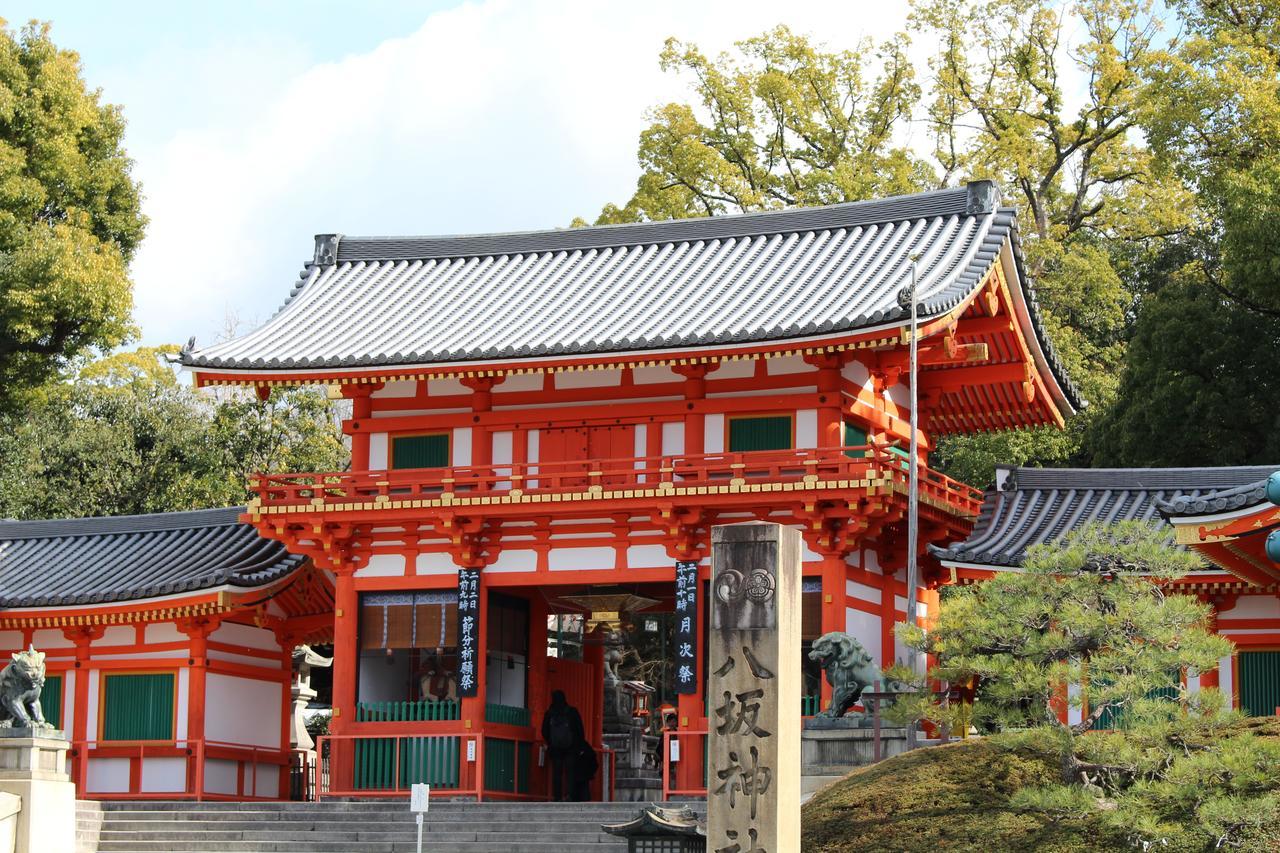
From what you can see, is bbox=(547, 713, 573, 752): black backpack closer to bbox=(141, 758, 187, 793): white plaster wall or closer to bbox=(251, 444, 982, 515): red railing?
bbox=(251, 444, 982, 515): red railing

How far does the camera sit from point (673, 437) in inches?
1113

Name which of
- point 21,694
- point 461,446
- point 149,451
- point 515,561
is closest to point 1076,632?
point 515,561

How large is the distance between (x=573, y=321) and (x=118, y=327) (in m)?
15.4

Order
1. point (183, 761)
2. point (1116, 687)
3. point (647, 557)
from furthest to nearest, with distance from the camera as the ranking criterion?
point (183, 761) → point (647, 557) → point (1116, 687)

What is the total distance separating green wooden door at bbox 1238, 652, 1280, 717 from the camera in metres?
25.0

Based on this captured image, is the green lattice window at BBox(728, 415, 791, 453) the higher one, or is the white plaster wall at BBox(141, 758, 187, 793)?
the green lattice window at BBox(728, 415, 791, 453)

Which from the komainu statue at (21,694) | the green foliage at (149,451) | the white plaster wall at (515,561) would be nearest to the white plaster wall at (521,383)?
the white plaster wall at (515,561)

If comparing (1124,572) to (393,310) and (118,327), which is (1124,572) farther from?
(118,327)

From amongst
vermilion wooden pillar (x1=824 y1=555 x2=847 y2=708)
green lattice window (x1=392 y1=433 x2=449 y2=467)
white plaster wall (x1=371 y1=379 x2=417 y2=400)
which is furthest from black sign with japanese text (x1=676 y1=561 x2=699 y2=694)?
white plaster wall (x1=371 y1=379 x2=417 y2=400)

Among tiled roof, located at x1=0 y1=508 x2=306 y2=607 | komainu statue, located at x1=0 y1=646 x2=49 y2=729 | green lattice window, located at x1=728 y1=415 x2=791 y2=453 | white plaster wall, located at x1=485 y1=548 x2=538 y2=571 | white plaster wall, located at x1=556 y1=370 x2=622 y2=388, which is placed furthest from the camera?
tiled roof, located at x1=0 y1=508 x2=306 y2=607

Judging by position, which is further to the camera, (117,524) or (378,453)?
(117,524)

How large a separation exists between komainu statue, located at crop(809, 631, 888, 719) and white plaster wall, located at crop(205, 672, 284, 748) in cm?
1132

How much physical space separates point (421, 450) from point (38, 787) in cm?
819

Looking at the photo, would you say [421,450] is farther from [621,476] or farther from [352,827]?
[352,827]
